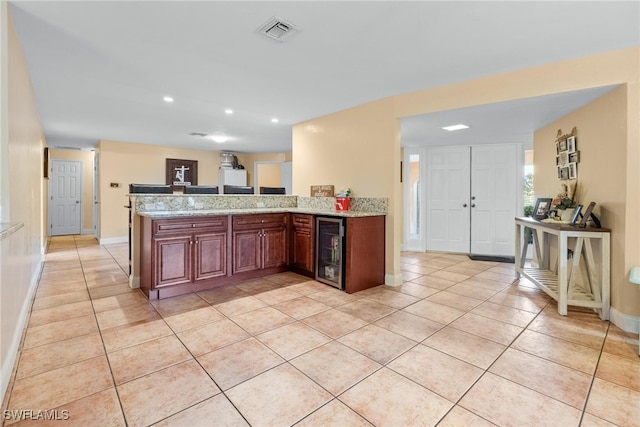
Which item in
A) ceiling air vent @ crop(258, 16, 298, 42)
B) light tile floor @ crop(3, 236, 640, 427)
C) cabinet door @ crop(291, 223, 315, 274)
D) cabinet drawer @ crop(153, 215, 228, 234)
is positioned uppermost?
ceiling air vent @ crop(258, 16, 298, 42)

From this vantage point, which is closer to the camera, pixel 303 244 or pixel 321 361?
pixel 321 361

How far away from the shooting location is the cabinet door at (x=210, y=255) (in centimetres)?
328

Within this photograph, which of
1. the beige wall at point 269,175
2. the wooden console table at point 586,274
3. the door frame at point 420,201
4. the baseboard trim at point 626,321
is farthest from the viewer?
the beige wall at point 269,175

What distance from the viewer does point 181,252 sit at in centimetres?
316

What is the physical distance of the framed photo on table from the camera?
3.55 m

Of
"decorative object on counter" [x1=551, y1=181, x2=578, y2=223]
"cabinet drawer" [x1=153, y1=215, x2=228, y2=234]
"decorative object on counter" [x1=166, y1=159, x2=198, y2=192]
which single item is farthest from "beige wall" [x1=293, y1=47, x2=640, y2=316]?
"decorative object on counter" [x1=166, y1=159, x2=198, y2=192]

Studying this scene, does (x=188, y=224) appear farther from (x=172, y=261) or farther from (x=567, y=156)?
(x=567, y=156)

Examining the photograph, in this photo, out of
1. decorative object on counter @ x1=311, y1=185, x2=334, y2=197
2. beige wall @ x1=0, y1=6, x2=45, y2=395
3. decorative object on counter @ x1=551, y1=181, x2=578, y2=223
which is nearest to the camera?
beige wall @ x1=0, y1=6, x2=45, y2=395

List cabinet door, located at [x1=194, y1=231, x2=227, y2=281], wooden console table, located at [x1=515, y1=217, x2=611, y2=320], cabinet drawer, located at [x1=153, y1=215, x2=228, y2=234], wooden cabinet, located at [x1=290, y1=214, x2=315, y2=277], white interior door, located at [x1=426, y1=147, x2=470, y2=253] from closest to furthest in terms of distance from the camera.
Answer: wooden console table, located at [x1=515, y1=217, x2=611, y2=320] < cabinet drawer, located at [x1=153, y1=215, x2=228, y2=234] < cabinet door, located at [x1=194, y1=231, x2=227, y2=281] < wooden cabinet, located at [x1=290, y1=214, x2=315, y2=277] < white interior door, located at [x1=426, y1=147, x2=470, y2=253]

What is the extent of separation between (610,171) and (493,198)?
9.48 ft

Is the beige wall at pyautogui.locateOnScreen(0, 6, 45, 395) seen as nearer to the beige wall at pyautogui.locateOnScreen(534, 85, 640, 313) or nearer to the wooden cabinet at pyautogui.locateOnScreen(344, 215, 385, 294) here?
the wooden cabinet at pyautogui.locateOnScreen(344, 215, 385, 294)

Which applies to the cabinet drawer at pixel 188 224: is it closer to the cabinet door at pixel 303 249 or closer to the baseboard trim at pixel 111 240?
the cabinet door at pixel 303 249

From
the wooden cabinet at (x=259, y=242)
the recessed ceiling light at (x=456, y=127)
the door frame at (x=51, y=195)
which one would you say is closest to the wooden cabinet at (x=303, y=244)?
the wooden cabinet at (x=259, y=242)

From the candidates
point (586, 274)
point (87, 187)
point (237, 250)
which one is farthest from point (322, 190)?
point (87, 187)
